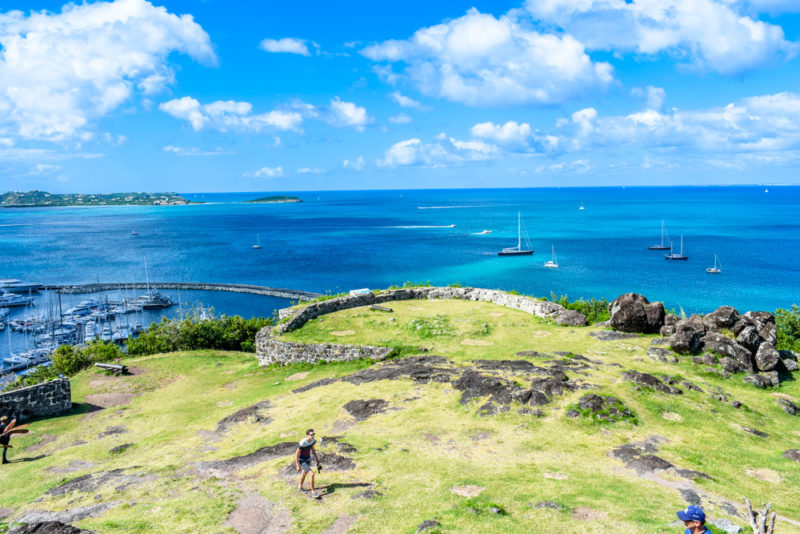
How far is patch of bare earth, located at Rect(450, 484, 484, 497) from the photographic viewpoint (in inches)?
590

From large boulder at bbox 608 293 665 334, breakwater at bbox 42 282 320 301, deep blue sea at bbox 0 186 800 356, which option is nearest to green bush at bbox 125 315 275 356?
large boulder at bbox 608 293 665 334

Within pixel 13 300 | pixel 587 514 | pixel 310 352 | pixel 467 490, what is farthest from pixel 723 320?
pixel 13 300

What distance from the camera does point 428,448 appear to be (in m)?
18.8

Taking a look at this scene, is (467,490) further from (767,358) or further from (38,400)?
(38,400)

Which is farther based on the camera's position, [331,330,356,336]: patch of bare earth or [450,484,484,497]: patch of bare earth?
[331,330,356,336]: patch of bare earth

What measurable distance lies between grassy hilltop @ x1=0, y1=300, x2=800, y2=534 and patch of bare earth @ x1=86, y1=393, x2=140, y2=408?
0.58 feet

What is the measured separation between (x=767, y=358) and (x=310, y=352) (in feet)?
87.0

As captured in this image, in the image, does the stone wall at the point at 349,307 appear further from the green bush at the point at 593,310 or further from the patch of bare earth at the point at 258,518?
the patch of bare earth at the point at 258,518

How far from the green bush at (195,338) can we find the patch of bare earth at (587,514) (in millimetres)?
35035

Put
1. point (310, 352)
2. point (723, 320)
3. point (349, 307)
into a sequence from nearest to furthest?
point (723, 320) < point (310, 352) < point (349, 307)

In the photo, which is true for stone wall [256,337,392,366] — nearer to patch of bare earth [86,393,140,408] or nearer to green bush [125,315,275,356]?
patch of bare earth [86,393,140,408]

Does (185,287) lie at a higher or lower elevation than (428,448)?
lower

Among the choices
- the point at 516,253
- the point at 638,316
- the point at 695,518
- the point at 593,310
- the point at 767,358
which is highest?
the point at 695,518

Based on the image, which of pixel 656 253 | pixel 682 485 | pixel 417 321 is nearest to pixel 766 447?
pixel 682 485
